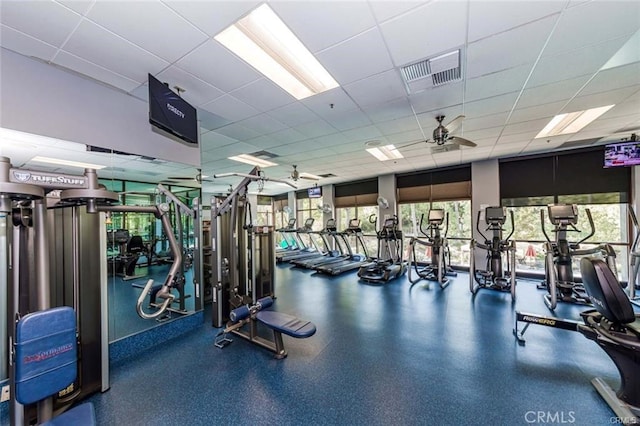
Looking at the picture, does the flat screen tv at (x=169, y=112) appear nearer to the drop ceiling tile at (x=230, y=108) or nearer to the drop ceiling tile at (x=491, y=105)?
the drop ceiling tile at (x=230, y=108)

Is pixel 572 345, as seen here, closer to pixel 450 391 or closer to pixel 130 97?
pixel 450 391

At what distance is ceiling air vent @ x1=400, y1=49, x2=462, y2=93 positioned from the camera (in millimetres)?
2428

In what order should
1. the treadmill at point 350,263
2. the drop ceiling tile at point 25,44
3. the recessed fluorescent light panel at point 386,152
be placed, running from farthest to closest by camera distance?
1. the treadmill at point 350,263
2. the recessed fluorescent light panel at point 386,152
3. the drop ceiling tile at point 25,44

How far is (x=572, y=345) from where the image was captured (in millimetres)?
3037

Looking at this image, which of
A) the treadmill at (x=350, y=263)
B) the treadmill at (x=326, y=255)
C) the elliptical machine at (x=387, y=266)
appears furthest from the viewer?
the treadmill at (x=326, y=255)

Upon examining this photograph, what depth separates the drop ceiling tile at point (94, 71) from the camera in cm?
227

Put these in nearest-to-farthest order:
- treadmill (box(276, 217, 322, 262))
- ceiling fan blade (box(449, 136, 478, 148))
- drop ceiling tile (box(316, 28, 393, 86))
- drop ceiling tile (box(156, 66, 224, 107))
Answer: drop ceiling tile (box(316, 28, 393, 86)), drop ceiling tile (box(156, 66, 224, 107)), ceiling fan blade (box(449, 136, 478, 148)), treadmill (box(276, 217, 322, 262))

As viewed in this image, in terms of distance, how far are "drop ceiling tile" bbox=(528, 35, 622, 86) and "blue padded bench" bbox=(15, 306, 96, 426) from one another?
4442 mm

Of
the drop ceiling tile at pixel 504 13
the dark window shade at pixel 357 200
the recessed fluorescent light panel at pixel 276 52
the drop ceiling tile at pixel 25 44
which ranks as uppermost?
the recessed fluorescent light panel at pixel 276 52

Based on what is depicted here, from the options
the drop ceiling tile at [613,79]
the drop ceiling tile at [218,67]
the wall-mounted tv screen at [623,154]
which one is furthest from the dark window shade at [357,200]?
the drop ceiling tile at [218,67]

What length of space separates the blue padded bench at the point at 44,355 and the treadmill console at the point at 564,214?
6737mm

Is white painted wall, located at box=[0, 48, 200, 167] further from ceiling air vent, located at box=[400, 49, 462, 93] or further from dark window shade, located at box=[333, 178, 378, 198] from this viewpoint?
dark window shade, located at box=[333, 178, 378, 198]

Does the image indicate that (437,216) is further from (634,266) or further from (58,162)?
(58,162)

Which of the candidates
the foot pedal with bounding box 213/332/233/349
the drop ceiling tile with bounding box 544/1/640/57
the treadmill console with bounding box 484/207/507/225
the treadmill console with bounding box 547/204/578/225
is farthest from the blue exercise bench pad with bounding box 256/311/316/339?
the treadmill console with bounding box 547/204/578/225
